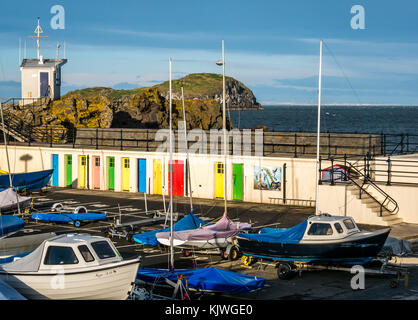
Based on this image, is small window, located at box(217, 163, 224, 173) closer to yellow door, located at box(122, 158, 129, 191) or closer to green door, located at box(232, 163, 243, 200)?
green door, located at box(232, 163, 243, 200)

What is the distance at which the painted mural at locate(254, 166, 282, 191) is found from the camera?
34906 millimetres

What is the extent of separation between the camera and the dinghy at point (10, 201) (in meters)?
31.3

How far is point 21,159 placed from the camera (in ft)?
147

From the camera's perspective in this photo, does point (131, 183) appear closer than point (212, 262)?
No

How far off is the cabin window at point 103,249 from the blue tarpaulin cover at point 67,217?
11.4 meters

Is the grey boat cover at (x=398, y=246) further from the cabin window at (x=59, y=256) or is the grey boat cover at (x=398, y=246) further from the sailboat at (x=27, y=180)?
the sailboat at (x=27, y=180)

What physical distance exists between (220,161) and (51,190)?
1184cm

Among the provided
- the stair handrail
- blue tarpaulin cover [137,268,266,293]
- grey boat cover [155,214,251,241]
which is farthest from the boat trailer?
the stair handrail

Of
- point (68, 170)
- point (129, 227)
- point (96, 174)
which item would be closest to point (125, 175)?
point (96, 174)

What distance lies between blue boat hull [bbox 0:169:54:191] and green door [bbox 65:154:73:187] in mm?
2763

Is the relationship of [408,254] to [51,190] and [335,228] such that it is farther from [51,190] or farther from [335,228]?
[51,190]
